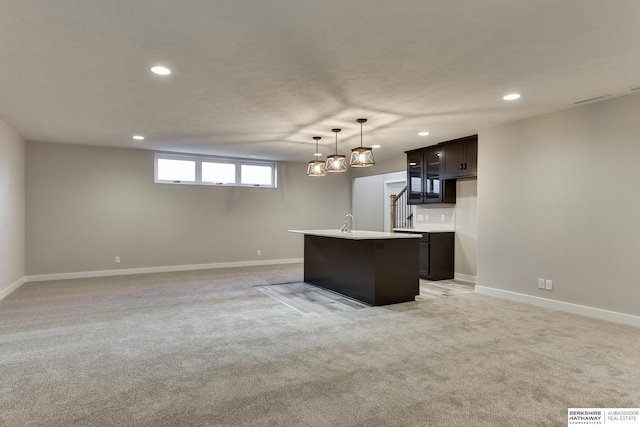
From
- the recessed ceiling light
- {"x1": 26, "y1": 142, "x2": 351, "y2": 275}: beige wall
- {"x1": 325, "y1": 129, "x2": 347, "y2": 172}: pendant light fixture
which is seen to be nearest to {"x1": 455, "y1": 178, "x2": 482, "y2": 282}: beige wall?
{"x1": 325, "y1": 129, "x2": 347, "y2": 172}: pendant light fixture

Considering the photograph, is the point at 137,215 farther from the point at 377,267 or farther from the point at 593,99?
the point at 593,99

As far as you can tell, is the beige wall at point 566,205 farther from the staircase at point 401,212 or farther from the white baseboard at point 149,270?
the white baseboard at point 149,270

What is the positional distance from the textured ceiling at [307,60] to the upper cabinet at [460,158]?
32.2 inches

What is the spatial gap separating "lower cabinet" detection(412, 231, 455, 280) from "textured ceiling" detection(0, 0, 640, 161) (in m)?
2.24

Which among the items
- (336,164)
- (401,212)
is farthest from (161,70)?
(401,212)

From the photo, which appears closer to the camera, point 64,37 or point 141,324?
point 64,37

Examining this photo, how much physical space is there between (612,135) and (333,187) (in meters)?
6.40

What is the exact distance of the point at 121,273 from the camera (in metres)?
7.15

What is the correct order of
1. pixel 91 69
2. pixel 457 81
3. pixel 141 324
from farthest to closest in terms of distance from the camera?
pixel 141 324
pixel 457 81
pixel 91 69

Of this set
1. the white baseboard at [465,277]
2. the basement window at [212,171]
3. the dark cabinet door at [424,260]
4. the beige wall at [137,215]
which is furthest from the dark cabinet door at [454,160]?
the basement window at [212,171]

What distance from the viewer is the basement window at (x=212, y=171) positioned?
771 cm

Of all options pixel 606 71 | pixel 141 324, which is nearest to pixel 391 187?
pixel 606 71

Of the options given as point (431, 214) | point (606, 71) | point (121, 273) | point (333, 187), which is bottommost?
point (121, 273)

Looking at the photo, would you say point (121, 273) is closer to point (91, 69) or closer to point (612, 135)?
point (91, 69)
